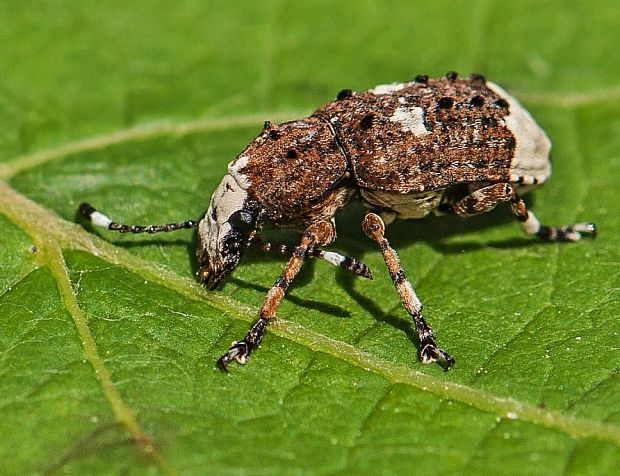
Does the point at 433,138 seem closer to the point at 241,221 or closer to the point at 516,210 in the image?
the point at 516,210

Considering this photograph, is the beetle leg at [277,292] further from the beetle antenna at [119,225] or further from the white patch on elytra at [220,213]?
→ the beetle antenna at [119,225]

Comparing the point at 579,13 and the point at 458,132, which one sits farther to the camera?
the point at 579,13

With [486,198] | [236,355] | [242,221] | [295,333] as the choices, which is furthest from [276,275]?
[486,198]

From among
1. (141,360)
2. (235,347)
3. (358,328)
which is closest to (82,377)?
(141,360)

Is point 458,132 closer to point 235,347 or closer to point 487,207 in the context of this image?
point 487,207

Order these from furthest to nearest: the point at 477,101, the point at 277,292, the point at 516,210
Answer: the point at 516,210, the point at 477,101, the point at 277,292

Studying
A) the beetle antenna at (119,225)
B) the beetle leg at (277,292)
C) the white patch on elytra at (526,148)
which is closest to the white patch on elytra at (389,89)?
the white patch on elytra at (526,148)
